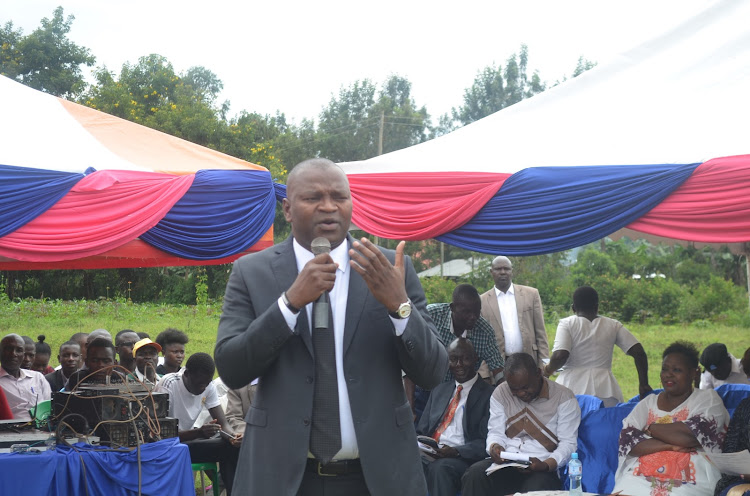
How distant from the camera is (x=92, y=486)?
15.3ft

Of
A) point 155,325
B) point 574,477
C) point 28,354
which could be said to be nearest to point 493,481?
point 574,477

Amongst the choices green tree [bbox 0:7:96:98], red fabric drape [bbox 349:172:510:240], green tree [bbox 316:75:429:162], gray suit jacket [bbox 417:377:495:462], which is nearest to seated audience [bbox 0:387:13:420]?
red fabric drape [bbox 349:172:510:240]

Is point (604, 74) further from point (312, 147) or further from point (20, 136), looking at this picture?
point (312, 147)

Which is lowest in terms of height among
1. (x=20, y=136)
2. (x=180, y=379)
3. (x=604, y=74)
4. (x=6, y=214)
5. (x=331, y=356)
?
(x=180, y=379)

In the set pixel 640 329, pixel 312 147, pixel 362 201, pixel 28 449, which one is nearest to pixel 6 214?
pixel 28 449

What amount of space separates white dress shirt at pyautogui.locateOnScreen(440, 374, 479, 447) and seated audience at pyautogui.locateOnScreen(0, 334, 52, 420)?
367 cm

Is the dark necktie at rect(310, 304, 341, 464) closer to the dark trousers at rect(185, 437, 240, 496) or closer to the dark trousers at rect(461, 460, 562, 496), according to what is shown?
the dark trousers at rect(461, 460, 562, 496)

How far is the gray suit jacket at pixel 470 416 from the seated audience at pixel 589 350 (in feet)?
3.87

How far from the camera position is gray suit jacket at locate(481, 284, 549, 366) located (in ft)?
25.4

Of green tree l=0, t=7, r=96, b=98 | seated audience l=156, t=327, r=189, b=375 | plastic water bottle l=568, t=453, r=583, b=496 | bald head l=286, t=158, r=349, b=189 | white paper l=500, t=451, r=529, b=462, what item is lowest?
white paper l=500, t=451, r=529, b=462

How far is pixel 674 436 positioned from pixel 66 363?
5555 millimetres

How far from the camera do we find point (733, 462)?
475cm

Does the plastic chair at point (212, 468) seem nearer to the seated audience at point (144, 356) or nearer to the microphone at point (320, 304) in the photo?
the seated audience at point (144, 356)

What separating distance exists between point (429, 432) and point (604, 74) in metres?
3.09
